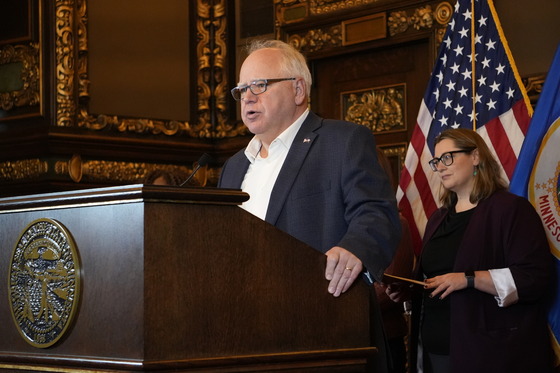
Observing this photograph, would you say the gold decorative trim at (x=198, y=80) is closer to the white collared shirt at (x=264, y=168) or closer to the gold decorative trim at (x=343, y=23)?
the gold decorative trim at (x=343, y=23)

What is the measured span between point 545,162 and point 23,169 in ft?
12.0

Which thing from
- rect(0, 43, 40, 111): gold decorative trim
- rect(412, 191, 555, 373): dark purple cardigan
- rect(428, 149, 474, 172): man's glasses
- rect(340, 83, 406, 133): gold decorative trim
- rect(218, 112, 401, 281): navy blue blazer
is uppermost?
rect(0, 43, 40, 111): gold decorative trim

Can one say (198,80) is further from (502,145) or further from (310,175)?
(310,175)

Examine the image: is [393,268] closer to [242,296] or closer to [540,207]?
[540,207]

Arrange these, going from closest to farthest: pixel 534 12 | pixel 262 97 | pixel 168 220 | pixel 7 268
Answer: pixel 168 220, pixel 7 268, pixel 262 97, pixel 534 12

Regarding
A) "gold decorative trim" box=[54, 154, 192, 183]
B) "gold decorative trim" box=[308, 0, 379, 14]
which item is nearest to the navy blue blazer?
"gold decorative trim" box=[54, 154, 192, 183]

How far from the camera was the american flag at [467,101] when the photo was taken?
17.0 ft

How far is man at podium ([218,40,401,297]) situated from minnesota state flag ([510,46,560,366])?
1.88 meters

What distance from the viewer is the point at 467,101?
17.8 ft

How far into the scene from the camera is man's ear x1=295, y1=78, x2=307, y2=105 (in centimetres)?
283

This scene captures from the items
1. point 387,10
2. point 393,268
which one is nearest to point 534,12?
point 387,10

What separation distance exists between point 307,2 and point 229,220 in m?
5.06

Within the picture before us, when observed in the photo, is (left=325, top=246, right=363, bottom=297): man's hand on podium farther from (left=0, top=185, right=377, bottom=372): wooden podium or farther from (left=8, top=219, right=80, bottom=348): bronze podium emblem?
(left=8, top=219, right=80, bottom=348): bronze podium emblem

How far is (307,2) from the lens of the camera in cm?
685
